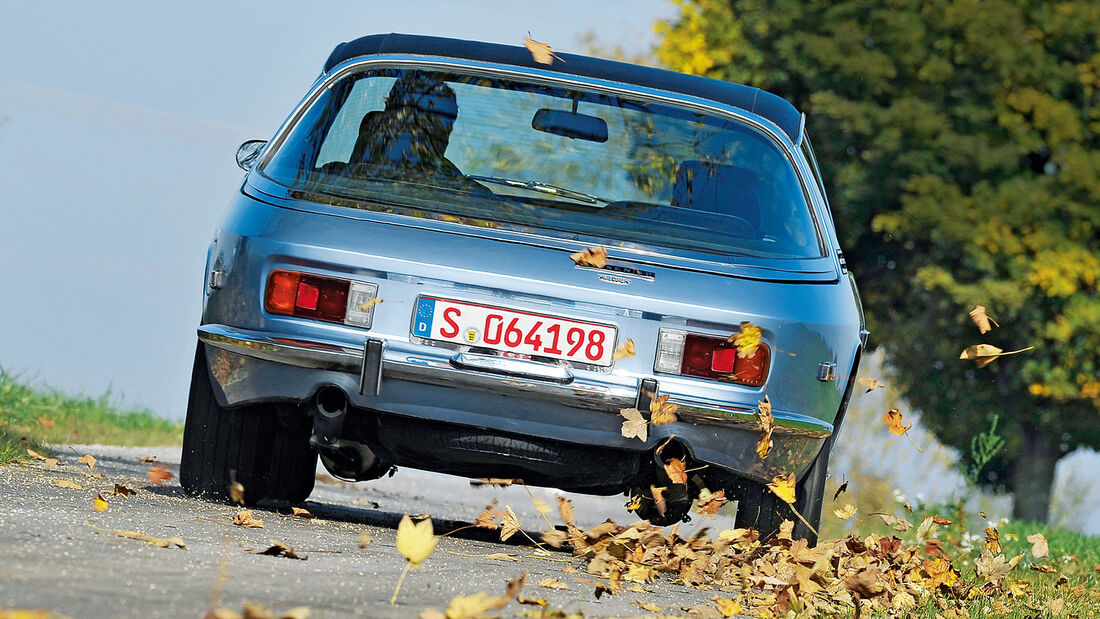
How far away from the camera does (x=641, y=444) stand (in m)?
4.27

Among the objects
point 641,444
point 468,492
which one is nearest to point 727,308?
point 641,444

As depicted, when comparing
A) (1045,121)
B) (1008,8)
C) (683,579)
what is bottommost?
(683,579)

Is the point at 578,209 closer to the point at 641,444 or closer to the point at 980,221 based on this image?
the point at 641,444

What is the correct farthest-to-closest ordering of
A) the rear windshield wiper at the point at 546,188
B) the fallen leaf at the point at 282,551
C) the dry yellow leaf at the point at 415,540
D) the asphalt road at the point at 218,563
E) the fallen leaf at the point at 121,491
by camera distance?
the fallen leaf at the point at 121,491, the rear windshield wiper at the point at 546,188, the fallen leaf at the point at 282,551, the dry yellow leaf at the point at 415,540, the asphalt road at the point at 218,563

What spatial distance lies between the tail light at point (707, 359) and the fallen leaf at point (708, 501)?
1.48ft

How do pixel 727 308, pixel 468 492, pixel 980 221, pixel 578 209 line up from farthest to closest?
pixel 980 221 < pixel 468 492 < pixel 578 209 < pixel 727 308

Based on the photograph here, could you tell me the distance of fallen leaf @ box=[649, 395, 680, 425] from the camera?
422cm

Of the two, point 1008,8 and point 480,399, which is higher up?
point 1008,8

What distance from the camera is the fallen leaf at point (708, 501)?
14.9 ft

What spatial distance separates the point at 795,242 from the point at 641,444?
0.91 m

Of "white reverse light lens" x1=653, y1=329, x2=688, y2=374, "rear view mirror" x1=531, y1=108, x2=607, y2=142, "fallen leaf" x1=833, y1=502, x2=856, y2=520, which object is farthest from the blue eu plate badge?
"fallen leaf" x1=833, y1=502, x2=856, y2=520

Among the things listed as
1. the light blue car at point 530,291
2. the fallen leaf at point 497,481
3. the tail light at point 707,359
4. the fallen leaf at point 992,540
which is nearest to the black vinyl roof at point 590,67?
the light blue car at point 530,291

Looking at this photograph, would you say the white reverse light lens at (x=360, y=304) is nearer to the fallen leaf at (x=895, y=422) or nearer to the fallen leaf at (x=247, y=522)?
the fallen leaf at (x=247, y=522)

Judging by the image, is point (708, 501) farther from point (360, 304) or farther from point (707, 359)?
point (360, 304)
